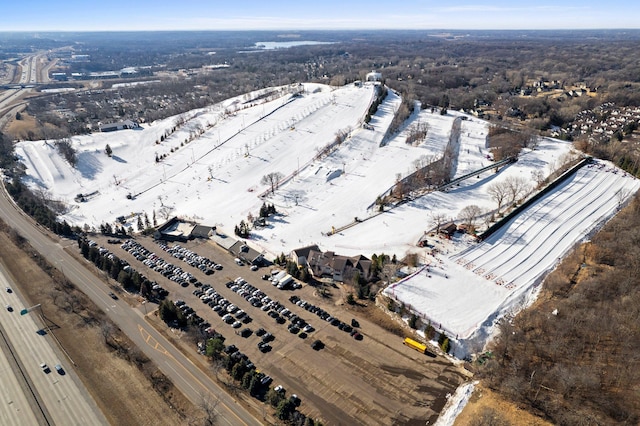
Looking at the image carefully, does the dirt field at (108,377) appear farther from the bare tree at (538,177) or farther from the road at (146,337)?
the bare tree at (538,177)

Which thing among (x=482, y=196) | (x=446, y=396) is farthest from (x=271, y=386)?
(x=482, y=196)

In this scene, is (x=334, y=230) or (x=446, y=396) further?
(x=334, y=230)

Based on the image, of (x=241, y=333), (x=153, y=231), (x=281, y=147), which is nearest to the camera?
(x=241, y=333)

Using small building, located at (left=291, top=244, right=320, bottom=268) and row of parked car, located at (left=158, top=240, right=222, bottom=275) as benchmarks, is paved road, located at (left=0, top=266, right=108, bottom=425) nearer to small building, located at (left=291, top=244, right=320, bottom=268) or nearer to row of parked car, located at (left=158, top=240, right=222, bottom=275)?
row of parked car, located at (left=158, top=240, right=222, bottom=275)

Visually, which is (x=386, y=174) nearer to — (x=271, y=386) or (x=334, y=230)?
(x=334, y=230)

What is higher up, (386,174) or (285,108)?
(285,108)

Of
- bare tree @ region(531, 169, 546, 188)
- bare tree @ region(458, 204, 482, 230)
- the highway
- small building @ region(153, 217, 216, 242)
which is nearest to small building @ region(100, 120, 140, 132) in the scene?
small building @ region(153, 217, 216, 242)
